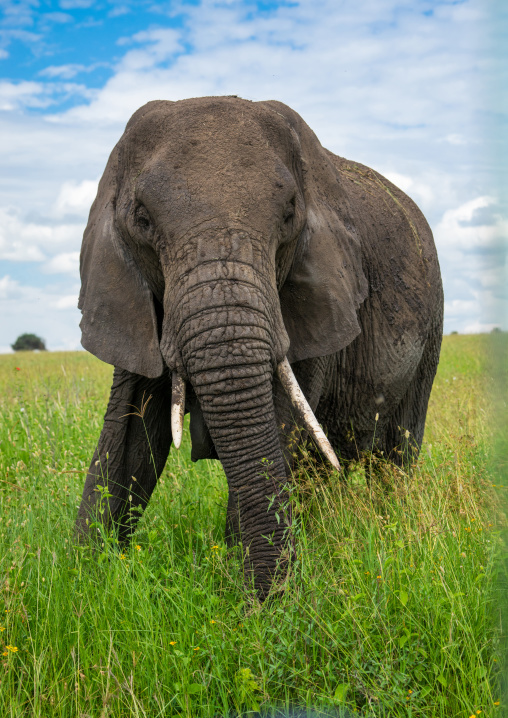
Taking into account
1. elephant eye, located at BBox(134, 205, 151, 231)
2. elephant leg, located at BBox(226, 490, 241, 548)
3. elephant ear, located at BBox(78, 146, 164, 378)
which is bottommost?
elephant leg, located at BBox(226, 490, 241, 548)

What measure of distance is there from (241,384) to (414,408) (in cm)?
371

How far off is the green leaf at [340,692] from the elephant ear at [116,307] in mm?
1904

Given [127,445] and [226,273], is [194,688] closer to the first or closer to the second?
[226,273]

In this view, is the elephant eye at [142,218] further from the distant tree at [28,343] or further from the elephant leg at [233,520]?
the distant tree at [28,343]

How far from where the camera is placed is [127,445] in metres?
4.63

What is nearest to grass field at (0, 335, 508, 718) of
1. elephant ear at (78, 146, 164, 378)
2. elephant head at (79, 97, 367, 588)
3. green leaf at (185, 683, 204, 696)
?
green leaf at (185, 683, 204, 696)

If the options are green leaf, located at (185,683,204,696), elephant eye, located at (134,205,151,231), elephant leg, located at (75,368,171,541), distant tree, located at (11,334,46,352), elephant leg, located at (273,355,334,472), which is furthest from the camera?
distant tree, located at (11,334,46,352)

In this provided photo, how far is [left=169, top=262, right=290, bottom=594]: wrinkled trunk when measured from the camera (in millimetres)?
3486

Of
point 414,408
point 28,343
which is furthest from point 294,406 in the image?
point 28,343

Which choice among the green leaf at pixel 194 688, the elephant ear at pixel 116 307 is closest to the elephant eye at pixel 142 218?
the elephant ear at pixel 116 307

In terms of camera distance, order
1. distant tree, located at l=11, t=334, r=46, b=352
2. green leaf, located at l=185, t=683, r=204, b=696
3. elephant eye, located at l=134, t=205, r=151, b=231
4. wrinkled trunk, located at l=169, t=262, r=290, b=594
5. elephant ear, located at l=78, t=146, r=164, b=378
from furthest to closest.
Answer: distant tree, located at l=11, t=334, r=46, b=352 < elephant ear, located at l=78, t=146, r=164, b=378 < elephant eye, located at l=134, t=205, r=151, b=231 < wrinkled trunk, located at l=169, t=262, r=290, b=594 < green leaf, located at l=185, t=683, r=204, b=696

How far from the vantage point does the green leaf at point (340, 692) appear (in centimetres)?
259

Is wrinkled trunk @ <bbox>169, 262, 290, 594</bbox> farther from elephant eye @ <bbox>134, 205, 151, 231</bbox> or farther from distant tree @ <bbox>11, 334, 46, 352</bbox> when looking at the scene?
distant tree @ <bbox>11, 334, 46, 352</bbox>

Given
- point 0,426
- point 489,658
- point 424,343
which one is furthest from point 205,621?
point 0,426
